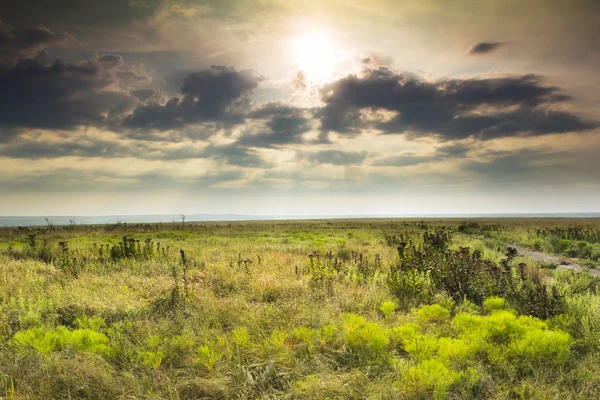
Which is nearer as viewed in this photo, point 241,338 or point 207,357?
point 207,357

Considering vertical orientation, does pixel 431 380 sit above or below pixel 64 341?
below

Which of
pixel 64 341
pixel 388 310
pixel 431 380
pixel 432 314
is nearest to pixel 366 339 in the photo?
pixel 431 380

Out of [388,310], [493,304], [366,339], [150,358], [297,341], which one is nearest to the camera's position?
[150,358]

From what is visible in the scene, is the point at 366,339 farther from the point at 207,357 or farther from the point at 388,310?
the point at 207,357

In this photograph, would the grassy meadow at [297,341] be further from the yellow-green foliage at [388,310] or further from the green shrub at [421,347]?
the yellow-green foliage at [388,310]

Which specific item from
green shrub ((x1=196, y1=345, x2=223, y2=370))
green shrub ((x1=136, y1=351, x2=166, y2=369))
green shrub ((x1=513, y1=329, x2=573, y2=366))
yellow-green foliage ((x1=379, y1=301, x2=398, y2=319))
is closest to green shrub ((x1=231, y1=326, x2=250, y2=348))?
green shrub ((x1=196, y1=345, x2=223, y2=370))

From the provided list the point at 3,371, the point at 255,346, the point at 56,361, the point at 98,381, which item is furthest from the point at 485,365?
the point at 3,371

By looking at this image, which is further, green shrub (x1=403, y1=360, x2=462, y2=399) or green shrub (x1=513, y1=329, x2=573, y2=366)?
green shrub (x1=513, y1=329, x2=573, y2=366)

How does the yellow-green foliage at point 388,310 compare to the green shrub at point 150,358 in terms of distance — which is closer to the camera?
the green shrub at point 150,358

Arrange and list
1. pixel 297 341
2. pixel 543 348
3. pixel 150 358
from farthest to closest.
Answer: pixel 297 341, pixel 543 348, pixel 150 358

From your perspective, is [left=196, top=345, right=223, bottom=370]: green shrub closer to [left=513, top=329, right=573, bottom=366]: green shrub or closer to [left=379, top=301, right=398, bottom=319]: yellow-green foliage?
[left=379, top=301, right=398, bottom=319]: yellow-green foliage

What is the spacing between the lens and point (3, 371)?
4.18 meters

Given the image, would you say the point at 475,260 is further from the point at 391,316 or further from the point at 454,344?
the point at 454,344

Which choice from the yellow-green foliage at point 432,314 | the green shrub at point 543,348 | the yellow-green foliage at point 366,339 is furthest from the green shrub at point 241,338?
the green shrub at point 543,348
